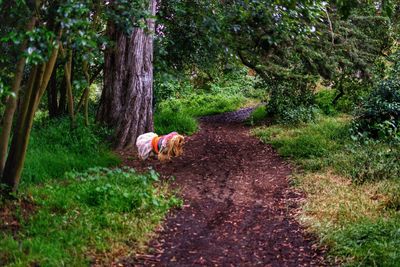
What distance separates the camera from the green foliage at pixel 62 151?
6.49 metres

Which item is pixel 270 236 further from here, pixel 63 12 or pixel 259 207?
pixel 63 12

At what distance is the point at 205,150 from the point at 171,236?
4834mm

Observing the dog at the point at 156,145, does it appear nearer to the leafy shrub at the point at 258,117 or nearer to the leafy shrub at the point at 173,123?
the leafy shrub at the point at 173,123

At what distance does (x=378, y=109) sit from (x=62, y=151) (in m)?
6.49

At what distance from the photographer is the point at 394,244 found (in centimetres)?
420

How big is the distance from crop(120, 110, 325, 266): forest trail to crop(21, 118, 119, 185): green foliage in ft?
2.03

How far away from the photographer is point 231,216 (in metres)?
5.64

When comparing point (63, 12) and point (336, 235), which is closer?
point (63, 12)

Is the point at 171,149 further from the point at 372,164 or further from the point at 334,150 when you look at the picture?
the point at 372,164

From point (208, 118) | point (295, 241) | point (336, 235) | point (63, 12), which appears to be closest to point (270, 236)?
point (295, 241)

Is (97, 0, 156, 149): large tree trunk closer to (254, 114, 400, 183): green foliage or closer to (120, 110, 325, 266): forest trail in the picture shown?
(120, 110, 325, 266): forest trail

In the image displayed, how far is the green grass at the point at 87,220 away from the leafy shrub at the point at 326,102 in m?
8.62

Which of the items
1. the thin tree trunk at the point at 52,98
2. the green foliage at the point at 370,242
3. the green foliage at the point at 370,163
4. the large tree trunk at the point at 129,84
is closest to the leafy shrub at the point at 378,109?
the green foliage at the point at 370,163

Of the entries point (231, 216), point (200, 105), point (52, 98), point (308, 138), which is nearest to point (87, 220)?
point (231, 216)
